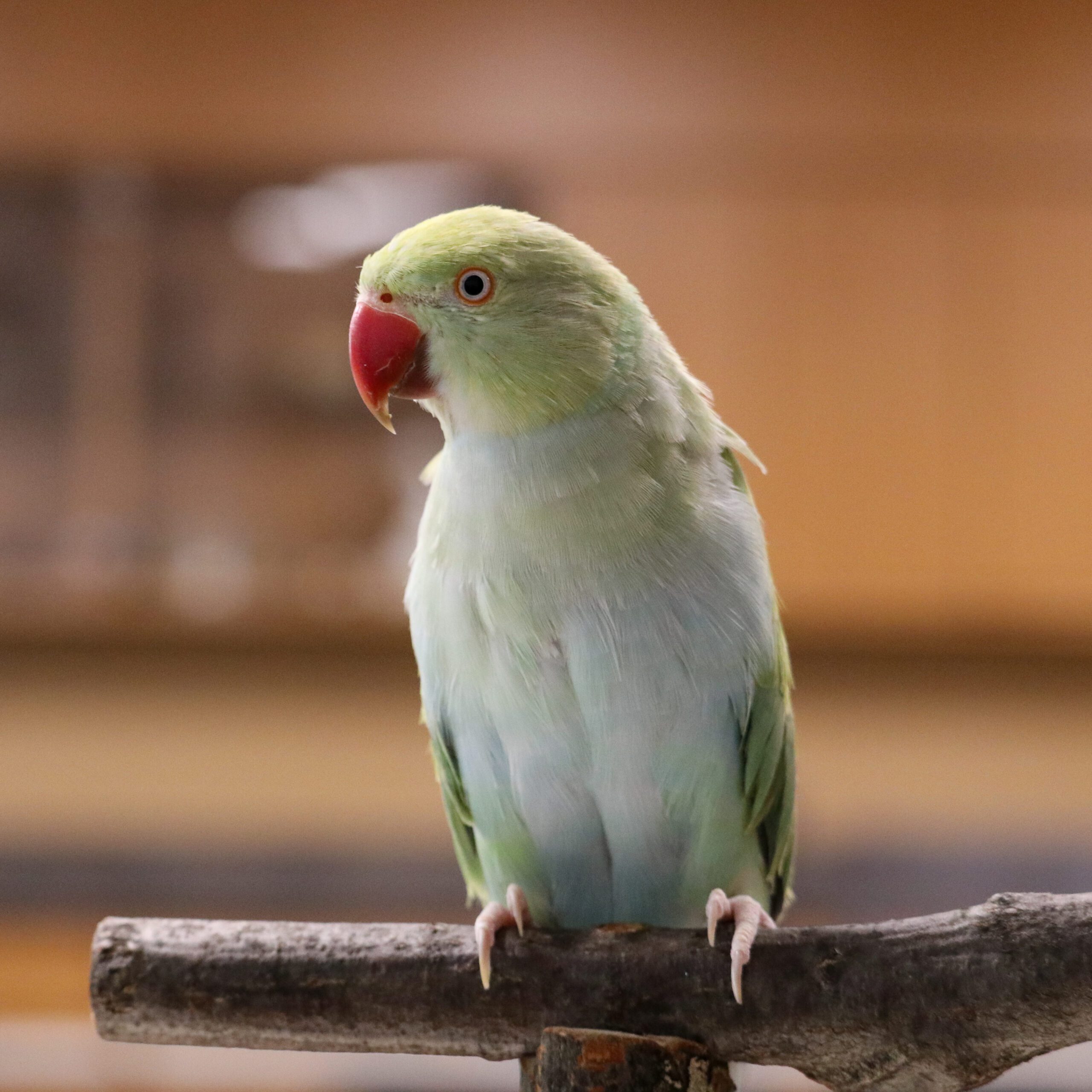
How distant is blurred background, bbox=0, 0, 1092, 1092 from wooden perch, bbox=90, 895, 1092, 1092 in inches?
102

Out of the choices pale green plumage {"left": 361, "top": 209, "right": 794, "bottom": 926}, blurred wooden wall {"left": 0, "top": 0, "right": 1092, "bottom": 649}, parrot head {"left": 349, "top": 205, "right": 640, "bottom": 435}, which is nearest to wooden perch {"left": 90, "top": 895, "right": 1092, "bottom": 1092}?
pale green plumage {"left": 361, "top": 209, "right": 794, "bottom": 926}

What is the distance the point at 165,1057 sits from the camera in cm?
266

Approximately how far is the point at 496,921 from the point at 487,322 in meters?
0.66

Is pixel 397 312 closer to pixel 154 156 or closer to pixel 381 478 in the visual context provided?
pixel 381 478

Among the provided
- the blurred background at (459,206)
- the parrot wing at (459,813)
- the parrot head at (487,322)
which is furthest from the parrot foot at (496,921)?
the blurred background at (459,206)

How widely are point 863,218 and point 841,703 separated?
5.16ft

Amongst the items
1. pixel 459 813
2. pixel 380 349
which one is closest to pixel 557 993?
pixel 459 813

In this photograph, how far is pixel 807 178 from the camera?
3.96m

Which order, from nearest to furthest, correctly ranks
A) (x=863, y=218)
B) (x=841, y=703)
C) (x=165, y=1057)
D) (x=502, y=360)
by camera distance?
(x=502, y=360)
(x=165, y=1057)
(x=863, y=218)
(x=841, y=703)

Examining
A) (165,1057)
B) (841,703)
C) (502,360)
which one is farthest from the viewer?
(841,703)

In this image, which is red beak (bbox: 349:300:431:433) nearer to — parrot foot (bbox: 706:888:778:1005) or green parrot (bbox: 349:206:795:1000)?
green parrot (bbox: 349:206:795:1000)

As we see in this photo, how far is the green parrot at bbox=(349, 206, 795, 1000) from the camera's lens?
4.55 ft

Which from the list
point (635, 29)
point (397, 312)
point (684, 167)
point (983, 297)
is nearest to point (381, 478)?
point (684, 167)

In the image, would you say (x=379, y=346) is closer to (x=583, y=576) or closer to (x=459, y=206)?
(x=583, y=576)
